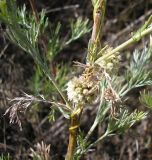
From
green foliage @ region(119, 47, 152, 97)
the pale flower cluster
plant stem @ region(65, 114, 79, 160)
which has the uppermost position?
the pale flower cluster

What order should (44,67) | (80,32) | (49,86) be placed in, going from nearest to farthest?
1. (44,67)
2. (49,86)
3. (80,32)

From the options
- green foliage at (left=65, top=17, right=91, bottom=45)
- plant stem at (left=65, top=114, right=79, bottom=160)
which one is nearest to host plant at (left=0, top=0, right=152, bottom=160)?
plant stem at (left=65, top=114, right=79, bottom=160)

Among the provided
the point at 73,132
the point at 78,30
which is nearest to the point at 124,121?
the point at 73,132

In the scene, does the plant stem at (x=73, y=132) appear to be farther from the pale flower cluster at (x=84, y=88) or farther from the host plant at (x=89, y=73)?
the pale flower cluster at (x=84, y=88)

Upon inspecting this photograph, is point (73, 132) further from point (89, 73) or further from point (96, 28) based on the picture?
point (96, 28)

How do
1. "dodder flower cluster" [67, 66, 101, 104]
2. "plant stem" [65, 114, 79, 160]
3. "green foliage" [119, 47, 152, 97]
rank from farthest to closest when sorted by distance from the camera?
"green foliage" [119, 47, 152, 97] → "plant stem" [65, 114, 79, 160] → "dodder flower cluster" [67, 66, 101, 104]

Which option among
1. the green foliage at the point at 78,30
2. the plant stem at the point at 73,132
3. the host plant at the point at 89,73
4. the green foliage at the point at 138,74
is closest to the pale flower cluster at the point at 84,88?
the host plant at the point at 89,73

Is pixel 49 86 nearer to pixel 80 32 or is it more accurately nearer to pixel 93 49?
pixel 80 32

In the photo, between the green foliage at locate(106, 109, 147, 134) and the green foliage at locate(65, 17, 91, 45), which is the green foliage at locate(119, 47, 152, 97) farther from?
the green foliage at locate(65, 17, 91, 45)

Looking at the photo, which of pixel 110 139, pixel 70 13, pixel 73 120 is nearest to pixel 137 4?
pixel 70 13

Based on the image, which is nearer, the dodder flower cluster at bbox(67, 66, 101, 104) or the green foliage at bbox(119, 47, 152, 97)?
the dodder flower cluster at bbox(67, 66, 101, 104)

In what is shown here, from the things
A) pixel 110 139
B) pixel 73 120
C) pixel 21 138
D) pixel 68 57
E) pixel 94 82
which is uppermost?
pixel 94 82
